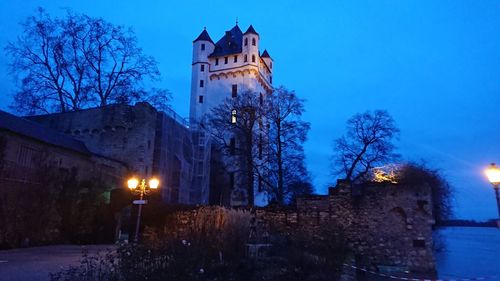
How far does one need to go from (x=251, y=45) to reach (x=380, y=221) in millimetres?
30540

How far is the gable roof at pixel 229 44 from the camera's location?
44406mm

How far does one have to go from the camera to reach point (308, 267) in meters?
9.52

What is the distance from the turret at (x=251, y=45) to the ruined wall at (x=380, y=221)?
28484 millimetres

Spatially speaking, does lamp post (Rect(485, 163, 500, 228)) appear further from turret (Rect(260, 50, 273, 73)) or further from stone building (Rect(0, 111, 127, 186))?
turret (Rect(260, 50, 273, 73))

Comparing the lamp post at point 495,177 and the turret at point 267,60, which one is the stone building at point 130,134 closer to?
the lamp post at point 495,177

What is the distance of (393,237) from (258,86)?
100 ft

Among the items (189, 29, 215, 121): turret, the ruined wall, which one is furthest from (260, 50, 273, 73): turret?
the ruined wall

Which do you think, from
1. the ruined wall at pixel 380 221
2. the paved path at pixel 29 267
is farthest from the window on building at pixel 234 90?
the paved path at pixel 29 267

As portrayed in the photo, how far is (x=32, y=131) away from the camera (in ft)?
59.2

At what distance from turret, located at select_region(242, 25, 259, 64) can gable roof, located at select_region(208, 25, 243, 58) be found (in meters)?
1.16

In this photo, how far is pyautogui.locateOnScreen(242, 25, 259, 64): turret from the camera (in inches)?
1677

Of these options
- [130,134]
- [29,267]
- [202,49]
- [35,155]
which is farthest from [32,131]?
[202,49]

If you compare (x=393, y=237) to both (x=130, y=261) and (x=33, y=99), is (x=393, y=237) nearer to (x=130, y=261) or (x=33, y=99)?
(x=130, y=261)

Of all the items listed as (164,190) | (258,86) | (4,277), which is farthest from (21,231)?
(258,86)
